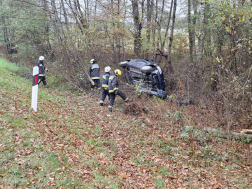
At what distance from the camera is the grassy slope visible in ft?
13.5

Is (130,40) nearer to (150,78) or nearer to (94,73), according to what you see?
(94,73)

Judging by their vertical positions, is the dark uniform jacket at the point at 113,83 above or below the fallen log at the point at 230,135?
above

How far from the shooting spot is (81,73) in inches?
565

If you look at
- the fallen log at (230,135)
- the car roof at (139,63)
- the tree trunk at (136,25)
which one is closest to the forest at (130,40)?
the tree trunk at (136,25)

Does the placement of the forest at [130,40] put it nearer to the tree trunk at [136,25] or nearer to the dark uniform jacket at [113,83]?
the tree trunk at [136,25]

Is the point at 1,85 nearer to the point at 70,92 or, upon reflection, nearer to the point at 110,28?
the point at 70,92

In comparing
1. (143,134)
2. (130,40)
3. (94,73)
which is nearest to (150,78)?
(94,73)

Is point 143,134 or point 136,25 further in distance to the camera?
point 136,25

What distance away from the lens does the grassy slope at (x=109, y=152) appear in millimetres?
4117

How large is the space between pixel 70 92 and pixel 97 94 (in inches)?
69.1

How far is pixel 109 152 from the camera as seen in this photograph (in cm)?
584

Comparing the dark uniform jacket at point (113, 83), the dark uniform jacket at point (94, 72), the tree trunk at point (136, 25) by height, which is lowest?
the dark uniform jacket at point (113, 83)

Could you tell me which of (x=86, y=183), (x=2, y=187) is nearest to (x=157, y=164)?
(x=86, y=183)

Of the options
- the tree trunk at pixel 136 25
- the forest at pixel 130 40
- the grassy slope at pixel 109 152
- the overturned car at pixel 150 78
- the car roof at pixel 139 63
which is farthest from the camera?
the tree trunk at pixel 136 25
